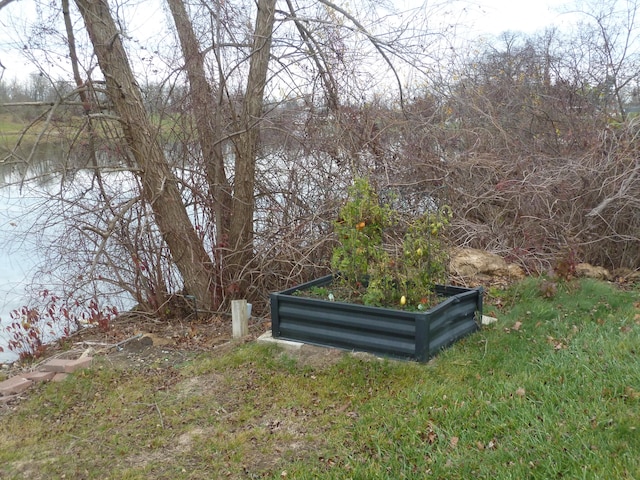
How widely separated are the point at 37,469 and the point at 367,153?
4.60m

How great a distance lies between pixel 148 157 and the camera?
6.29 metres

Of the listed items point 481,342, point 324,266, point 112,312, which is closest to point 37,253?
point 112,312

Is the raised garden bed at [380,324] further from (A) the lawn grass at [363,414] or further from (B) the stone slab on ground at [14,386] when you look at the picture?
(B) the stone slab on ground at [14,386]

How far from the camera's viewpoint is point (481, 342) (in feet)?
15.2

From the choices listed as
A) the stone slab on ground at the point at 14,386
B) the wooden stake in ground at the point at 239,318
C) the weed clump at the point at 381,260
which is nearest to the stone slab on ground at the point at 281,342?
the wooden stake in ground at the point at 239,318

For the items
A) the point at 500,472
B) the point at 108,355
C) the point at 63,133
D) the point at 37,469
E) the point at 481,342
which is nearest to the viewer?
the point at 500,472

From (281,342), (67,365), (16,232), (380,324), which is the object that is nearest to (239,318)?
(281,342)

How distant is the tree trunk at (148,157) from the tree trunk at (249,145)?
0.42m

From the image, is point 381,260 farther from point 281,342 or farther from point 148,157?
point 148,157

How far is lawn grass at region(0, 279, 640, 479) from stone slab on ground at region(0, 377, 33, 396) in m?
0.18

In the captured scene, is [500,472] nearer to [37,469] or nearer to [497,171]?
[37,469]

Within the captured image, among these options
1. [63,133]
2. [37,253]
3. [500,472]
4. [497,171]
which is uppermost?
[63,133]

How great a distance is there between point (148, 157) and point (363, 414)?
152 inches

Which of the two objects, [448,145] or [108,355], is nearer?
[108,355]
